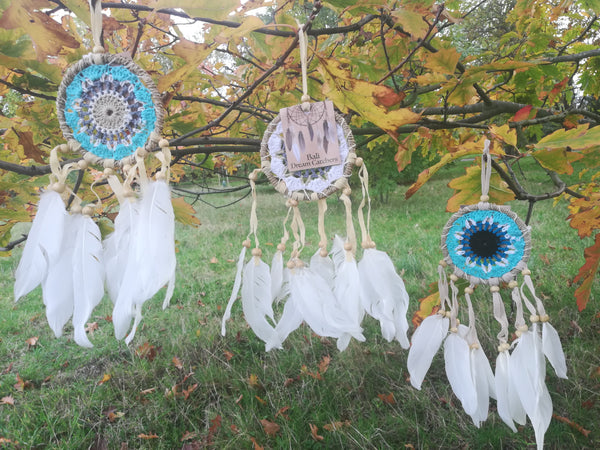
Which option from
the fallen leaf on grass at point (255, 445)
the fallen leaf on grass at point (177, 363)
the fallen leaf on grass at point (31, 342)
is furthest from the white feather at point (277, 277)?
the fallen leaf on grass at point (31, 342)

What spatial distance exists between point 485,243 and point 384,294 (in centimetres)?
27

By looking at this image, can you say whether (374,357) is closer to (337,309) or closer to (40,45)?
(337,309)

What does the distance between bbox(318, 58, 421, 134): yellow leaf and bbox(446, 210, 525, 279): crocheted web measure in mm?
282

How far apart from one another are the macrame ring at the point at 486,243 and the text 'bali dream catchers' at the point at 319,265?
0.58ft

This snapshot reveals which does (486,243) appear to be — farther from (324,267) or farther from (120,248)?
(120,248)

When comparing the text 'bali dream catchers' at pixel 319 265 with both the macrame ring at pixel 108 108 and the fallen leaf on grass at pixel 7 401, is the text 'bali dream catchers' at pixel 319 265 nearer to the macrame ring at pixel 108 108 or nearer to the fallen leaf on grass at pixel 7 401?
the macrame ring at pixel 108 108

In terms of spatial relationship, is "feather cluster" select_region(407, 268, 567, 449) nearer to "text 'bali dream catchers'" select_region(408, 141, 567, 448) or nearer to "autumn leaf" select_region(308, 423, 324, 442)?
"text 'bali dream catchers'" select_region(408, 141, 567, 448)

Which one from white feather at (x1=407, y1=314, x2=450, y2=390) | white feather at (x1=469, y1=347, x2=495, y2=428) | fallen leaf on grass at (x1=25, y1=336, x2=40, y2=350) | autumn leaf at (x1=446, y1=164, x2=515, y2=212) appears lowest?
fallen leaf on grass at (x1=25, y1=336, x2=40, y2=350)

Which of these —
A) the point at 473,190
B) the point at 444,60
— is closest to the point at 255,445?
the point at 473,190

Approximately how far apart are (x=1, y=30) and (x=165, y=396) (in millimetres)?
1575

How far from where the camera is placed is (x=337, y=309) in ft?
2.59

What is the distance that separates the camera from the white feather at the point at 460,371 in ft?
2.78

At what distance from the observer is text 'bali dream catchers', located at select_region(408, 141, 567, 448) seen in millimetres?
833

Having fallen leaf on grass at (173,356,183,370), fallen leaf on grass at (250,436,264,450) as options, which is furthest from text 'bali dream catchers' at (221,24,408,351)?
fallen leaf on grass at (173,356,183,370)
